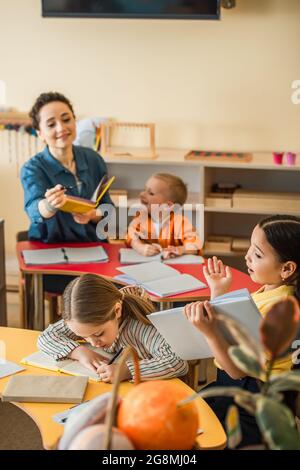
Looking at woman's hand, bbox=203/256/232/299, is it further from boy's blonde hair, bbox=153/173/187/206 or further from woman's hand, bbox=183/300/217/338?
boy's blonde hair, bbox=153/173/187/206

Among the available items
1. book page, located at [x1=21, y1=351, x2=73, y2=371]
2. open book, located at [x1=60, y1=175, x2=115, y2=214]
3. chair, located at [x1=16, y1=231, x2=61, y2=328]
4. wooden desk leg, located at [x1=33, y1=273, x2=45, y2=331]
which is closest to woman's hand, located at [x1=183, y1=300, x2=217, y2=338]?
book page, located at [x1=21, y1=351, x2=73, y2=371]

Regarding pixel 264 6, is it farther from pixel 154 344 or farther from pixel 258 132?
pixel 154 344

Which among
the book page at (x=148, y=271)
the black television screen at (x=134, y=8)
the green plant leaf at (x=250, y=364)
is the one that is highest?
the black television screen at (x=134, y=8)

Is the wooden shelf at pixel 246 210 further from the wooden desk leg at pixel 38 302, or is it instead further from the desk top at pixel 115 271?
the wooden desk leg at pixel 38 302

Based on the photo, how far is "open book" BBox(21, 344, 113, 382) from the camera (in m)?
2.20

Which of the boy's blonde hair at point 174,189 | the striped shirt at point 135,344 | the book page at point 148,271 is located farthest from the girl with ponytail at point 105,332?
the boy's blonde hair at point 174,189

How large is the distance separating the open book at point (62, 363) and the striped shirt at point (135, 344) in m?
0.02

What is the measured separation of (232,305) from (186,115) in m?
3.06

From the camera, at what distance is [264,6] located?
4.47 metres

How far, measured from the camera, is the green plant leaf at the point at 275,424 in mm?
1007

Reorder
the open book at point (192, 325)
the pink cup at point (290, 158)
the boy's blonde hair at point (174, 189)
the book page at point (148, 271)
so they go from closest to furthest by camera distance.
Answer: the open book at point (192, 325), the book page at point (148, 271), the boy's blonde hair at point (174, 189), the pink cup at point (290, 158)

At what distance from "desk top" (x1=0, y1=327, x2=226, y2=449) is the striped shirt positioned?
0.06m
